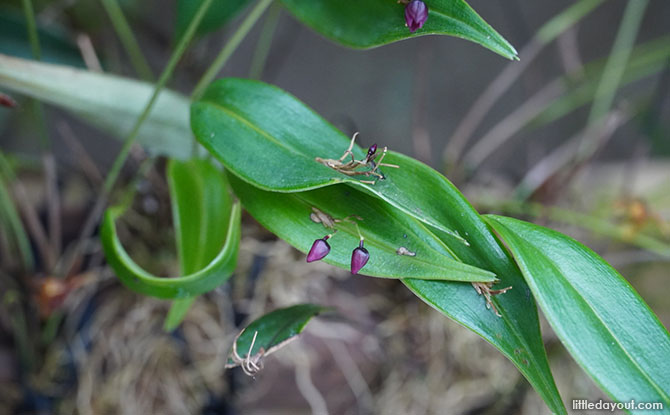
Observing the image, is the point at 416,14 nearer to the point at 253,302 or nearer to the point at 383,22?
the point at 383,22

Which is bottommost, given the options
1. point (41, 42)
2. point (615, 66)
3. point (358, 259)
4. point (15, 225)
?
point (15, 225)

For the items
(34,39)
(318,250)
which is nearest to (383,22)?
(318,250)

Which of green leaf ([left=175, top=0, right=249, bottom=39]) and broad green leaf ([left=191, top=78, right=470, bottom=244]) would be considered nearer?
broad green leaf ([left=191, top=78, right=470, bottom=244])

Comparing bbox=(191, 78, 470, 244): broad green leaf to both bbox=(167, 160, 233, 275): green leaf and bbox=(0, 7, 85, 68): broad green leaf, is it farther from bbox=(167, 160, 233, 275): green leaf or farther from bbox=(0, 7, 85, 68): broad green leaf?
bbox=(0, 7, 85, 68): broad green leaf

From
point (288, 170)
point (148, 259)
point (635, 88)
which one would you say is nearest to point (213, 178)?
point (288, 170)

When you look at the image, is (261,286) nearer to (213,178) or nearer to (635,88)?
(213,178)

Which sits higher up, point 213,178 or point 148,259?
point 213,178

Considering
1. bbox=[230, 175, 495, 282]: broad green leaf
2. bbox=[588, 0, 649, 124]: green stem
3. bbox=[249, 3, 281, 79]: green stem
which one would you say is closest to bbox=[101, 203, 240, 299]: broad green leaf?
bbox=[230, 175, 495, 282]: broad green leaf
